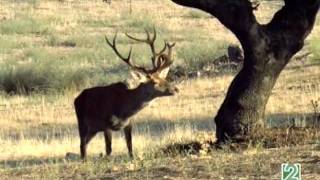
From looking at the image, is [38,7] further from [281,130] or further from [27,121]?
[281,130]

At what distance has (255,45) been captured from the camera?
42.3 feet

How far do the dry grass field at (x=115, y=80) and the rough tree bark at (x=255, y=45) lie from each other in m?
0.90

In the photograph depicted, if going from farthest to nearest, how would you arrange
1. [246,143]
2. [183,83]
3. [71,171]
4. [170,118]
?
[183,83], [170,118], [246,143], [71,171]

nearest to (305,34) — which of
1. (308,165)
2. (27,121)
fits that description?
(308,165)

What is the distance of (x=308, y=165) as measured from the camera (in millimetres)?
9812

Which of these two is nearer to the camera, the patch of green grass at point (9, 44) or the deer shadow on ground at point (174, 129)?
the deer shadow on ground at point (174, 129)

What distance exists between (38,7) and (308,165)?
51.0 m

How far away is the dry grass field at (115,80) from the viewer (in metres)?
10.6

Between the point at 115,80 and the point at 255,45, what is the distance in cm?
1570

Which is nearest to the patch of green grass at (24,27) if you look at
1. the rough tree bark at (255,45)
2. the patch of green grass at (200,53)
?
the patch of green grass at (200,53)

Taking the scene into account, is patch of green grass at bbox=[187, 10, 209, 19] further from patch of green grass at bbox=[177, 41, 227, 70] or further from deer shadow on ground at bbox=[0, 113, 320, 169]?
deer shadow on ground at bbox=[0, 113, 320, 169]

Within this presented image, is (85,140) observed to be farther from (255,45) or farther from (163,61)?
(255,45)

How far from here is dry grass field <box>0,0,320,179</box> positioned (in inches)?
419

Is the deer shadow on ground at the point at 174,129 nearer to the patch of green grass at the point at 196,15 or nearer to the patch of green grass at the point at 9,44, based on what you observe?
the patch of green grass at the point at 9,44
